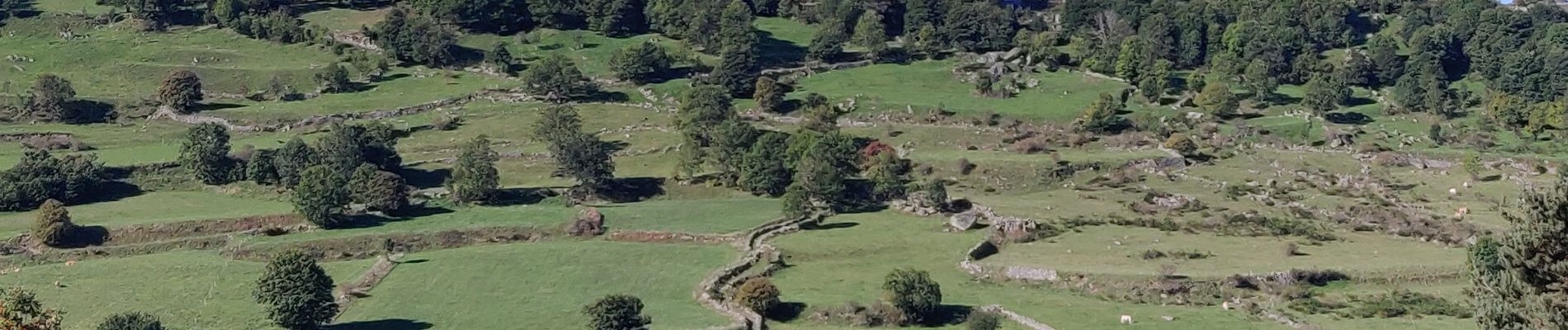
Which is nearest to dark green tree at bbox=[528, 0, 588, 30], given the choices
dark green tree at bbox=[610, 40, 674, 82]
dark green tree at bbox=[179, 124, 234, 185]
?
dark green tree at bbox=[610, 40, 674, 82]

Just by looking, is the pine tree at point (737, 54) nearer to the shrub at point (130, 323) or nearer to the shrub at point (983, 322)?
the shrub at point (983, 322)

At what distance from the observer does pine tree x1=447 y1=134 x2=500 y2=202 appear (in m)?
93.1

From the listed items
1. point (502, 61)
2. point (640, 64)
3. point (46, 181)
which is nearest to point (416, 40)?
point (502, 61)

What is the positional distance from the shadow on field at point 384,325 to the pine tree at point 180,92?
5879cm

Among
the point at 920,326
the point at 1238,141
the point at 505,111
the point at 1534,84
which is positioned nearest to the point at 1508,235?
the point at 920,326

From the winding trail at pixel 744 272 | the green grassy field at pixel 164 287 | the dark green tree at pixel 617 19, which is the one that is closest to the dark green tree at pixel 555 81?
the dark green tree at pixel 617 19

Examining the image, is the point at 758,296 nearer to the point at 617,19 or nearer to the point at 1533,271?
the point at 1533,271

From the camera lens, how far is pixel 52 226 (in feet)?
→ 272

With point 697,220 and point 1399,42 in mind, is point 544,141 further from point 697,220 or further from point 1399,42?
point 1399,42

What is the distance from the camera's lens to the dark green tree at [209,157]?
3875 inches

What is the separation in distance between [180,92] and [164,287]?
48330mm

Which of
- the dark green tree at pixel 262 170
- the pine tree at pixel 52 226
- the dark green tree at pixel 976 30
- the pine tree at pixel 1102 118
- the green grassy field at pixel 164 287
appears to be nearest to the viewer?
the green grassy field at pixel 164 287

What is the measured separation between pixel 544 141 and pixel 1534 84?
84888 millimetres

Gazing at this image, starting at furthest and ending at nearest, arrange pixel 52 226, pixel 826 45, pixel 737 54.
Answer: pixel 826 45 → pixel 737 54 → pixel 52 226
